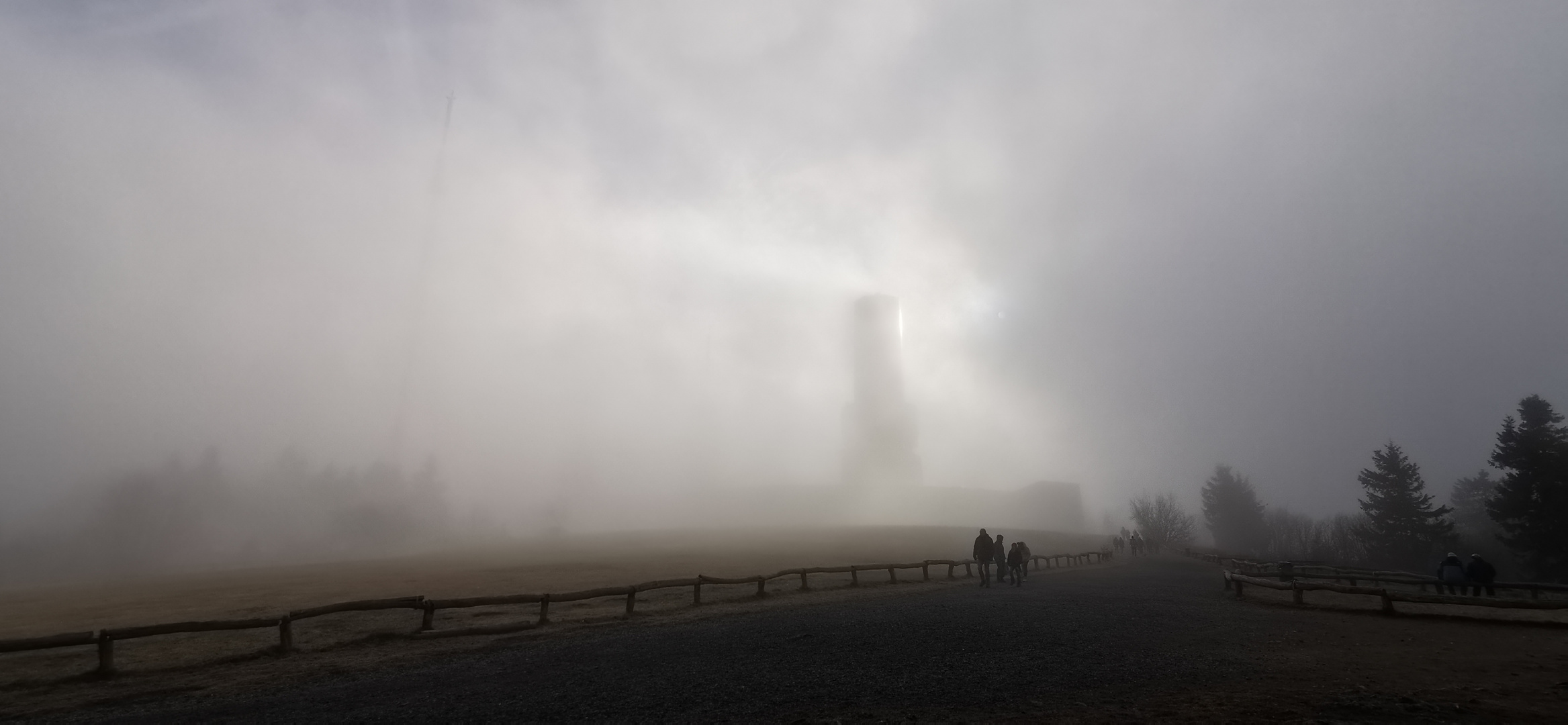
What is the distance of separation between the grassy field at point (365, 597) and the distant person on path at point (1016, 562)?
6.56m

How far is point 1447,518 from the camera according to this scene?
439ft

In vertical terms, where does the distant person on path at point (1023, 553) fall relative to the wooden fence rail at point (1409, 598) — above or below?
below

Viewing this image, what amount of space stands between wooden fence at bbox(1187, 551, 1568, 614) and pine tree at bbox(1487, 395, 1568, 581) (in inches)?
793

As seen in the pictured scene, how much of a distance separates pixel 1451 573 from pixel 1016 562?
53.1 feet

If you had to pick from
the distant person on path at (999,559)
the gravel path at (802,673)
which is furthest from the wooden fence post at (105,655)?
the distant person on path at (999,559)

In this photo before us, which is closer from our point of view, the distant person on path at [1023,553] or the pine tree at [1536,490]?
the distant person on path at [1023,553]

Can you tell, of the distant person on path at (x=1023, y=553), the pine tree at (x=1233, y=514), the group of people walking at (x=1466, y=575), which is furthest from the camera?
the pine tree at (x=1233, y=514)

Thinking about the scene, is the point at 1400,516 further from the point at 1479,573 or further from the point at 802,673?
the point at 802,673

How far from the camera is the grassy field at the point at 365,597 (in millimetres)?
16016

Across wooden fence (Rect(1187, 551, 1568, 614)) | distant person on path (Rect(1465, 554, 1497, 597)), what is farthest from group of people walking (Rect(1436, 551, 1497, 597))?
wooden fence (Rect(1187, 551, 1568, 614))

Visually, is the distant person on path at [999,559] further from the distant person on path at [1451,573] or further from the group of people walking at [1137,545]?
the group of people walking at [1137,545]

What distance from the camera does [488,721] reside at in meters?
9.70

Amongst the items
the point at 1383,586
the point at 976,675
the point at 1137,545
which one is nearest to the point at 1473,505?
the point at 1137,545

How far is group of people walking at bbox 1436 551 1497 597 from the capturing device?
2420cm
